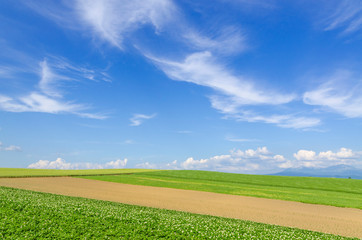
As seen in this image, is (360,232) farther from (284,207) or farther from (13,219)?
(13,219)

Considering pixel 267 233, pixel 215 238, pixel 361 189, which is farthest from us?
pixel 361 189

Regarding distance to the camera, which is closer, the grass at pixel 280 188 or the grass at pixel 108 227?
the grass at pixel 108 227

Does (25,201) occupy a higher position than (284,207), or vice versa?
(25,201)

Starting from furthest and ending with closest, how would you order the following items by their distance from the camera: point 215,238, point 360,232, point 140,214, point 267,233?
point 360,232
point 140,214
point 267,233
point 215,238

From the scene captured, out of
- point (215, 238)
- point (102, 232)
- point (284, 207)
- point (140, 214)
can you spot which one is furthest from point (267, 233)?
point (284, 207)

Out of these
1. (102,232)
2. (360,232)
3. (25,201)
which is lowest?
(360,232)

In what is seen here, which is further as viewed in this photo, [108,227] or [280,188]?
[280,188]

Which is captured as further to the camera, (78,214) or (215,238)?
(78,214)

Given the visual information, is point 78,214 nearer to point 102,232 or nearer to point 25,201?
point 102,232

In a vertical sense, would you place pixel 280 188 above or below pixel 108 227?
above

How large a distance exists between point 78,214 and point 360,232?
25.6 meters

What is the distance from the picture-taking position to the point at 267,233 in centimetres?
1858

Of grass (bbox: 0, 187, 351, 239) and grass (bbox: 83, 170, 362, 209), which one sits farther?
grass (bbox: 83, 170, 362, 209)

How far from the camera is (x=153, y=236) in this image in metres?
16.9
